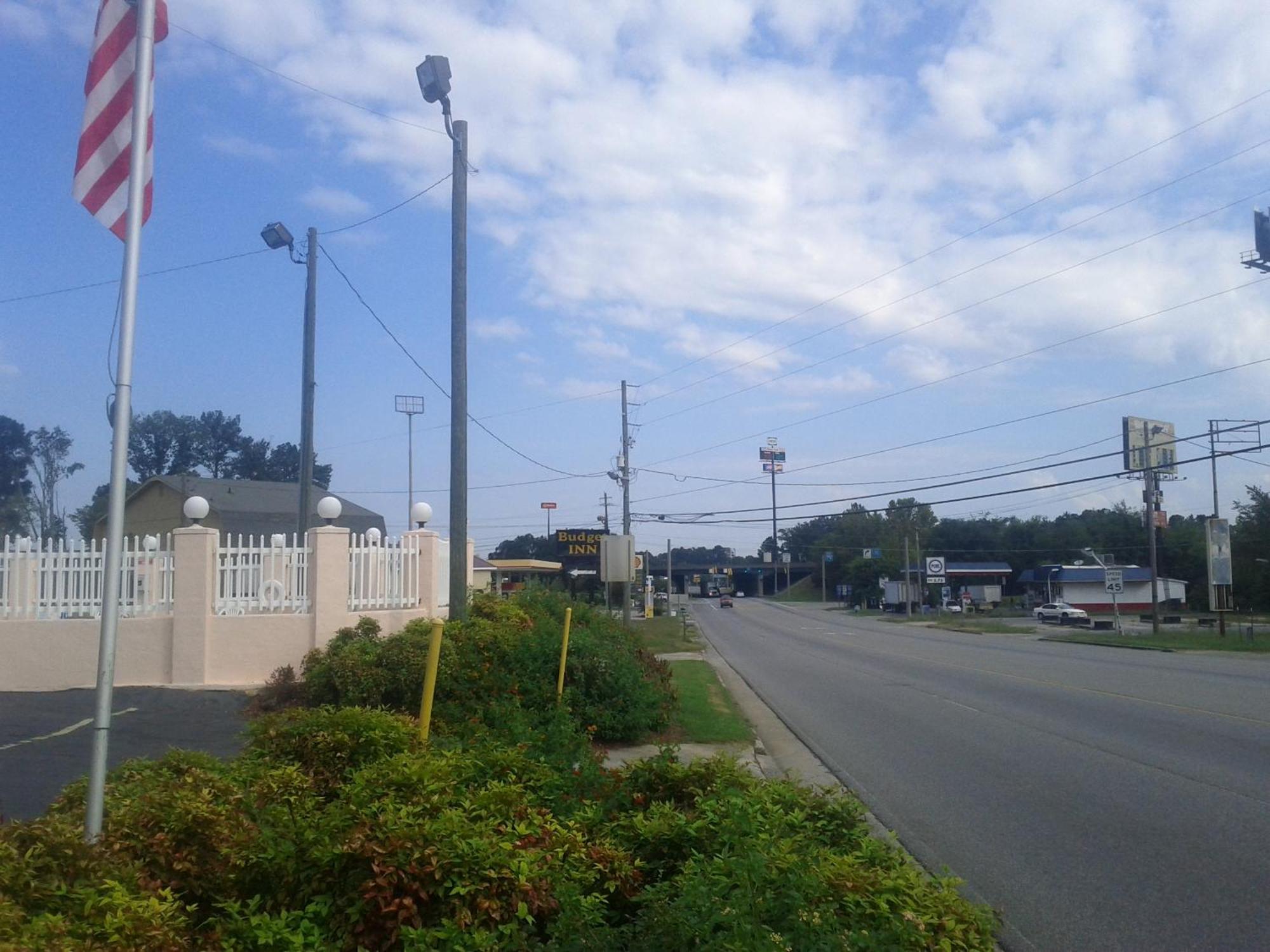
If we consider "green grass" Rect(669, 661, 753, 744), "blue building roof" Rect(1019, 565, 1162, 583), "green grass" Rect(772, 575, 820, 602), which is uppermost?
"blue building roof" Rect(1019, 565, 1162, 583)

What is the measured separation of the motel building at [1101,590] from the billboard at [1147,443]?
20.4 m

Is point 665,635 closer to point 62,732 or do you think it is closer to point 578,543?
point 578,543

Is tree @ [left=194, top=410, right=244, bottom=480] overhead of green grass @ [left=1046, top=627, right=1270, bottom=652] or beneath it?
overhead

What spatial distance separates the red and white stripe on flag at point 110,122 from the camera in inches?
236

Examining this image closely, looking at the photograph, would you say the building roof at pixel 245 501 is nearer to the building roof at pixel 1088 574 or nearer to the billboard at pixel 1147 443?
the billboard at pixel 1147 443

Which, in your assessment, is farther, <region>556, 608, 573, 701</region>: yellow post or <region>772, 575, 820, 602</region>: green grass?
<region>772, 575, 820, 602</region>: green grass

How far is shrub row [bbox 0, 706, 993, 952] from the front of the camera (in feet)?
13.9

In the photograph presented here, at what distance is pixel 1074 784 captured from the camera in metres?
10.9

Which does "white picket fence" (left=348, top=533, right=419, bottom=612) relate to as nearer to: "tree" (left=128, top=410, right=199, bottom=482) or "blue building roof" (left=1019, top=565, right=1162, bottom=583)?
"tree" (left=128, top=410, right=199, bottom=482)

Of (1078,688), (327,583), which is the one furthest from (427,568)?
(1078,688)

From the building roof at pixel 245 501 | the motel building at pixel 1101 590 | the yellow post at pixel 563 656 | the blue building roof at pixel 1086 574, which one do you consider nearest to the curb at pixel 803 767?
the yellow post at pixel 563 656

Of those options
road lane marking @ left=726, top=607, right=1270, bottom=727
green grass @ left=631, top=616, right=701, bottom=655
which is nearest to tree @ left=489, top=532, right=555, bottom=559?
green grass @ left=631, top=616, right=701, bottom=655

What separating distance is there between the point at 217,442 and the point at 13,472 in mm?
25506

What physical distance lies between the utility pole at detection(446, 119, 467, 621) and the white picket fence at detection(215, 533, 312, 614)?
258cm
